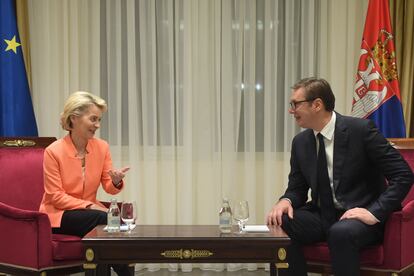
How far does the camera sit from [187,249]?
229cm

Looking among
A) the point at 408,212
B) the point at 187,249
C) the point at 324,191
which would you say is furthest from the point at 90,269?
the point at 408,212

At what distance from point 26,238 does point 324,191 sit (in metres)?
1.67

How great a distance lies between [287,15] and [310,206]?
1847mm

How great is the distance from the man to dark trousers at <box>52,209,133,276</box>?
37.6 inches

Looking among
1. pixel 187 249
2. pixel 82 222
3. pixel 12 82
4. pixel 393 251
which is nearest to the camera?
pixel 187 249

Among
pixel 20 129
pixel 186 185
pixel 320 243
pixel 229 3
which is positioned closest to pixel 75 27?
pixel 20 129

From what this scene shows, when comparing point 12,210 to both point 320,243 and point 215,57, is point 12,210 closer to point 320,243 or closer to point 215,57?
point 320,243

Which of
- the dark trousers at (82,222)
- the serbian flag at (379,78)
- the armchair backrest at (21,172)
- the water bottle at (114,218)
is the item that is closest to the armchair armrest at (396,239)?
the serbian flag at (379,78)

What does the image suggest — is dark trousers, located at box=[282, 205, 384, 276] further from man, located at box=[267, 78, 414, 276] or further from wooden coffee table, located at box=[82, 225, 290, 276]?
wooden coffee table, located at box=[82, 225, 290, 276]

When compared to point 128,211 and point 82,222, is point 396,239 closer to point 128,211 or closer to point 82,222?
point 128,211

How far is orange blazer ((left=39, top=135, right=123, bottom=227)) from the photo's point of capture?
2.91 meters

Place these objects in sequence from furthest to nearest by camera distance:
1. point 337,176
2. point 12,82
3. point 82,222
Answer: point 12,82
point 82,222
point 337,176

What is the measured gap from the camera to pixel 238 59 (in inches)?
159

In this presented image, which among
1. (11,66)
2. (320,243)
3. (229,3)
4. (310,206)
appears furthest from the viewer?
(229,3)
